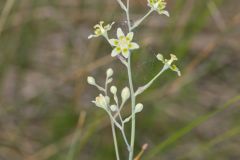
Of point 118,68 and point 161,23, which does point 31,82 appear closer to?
point 118,68

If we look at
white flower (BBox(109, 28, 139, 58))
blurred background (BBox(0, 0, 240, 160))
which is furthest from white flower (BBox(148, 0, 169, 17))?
blurred background (BBox(0, 0, 240, 160))

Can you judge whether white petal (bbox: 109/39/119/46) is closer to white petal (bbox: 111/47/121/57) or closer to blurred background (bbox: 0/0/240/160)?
white petal (bbox: 111/47/121/57)

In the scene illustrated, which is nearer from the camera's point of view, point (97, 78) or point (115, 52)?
point (115, 52)

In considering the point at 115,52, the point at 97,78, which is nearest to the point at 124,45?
the point at 115,52

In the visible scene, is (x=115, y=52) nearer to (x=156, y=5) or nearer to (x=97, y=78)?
(x=156, y=5)

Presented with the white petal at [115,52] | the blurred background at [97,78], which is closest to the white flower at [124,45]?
the white petal at [115,52]

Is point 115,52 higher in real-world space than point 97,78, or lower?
lower

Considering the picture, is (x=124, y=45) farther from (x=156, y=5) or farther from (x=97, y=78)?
(x=97, y=78)

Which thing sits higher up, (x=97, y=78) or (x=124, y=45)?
(x=97, y=78)

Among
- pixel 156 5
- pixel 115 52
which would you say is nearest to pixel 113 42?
pixel 115 52

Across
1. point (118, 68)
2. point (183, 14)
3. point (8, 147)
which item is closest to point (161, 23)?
point (183, 14)
